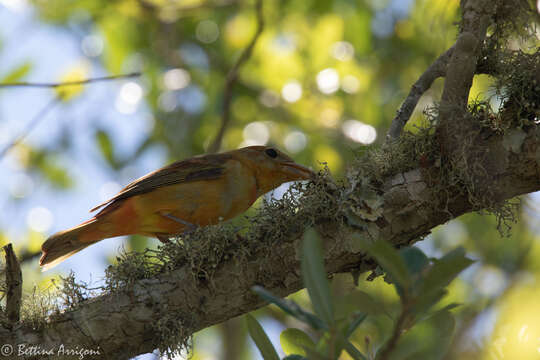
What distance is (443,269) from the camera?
1.63 m

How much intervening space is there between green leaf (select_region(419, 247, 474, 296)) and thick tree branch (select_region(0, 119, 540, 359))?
1181 millimetres

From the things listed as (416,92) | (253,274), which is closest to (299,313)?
(253,274)

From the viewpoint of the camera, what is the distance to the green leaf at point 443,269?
64.0 inches

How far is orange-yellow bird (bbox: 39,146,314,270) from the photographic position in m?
4.27

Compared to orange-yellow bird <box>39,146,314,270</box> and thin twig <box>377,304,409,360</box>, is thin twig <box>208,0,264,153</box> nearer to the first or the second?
orange-yellow bird <box>39,146,314,270</box>

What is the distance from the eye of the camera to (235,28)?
7.20 metres

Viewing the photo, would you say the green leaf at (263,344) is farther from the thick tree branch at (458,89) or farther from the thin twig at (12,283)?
the thick tree branch at (458,89)

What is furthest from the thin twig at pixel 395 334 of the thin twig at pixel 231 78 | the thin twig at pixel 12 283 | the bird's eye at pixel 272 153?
the thin twig at pixel 231 78

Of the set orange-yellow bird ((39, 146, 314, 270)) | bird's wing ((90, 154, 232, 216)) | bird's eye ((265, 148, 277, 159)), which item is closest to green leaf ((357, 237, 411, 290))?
orange-yellow bird ((39, 146, 314, 270))

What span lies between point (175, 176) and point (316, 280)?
9.67ft

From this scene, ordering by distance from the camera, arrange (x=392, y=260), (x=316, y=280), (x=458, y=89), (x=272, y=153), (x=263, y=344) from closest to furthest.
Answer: (x=392, y=260), (x=316, y=280), (x=263, y=344), (x=458, y=89), (x=272, y=153)

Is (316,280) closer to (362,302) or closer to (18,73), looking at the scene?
(362,302)

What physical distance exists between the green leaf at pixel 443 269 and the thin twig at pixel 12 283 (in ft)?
6.47

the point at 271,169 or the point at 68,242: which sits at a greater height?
the point at 271,169
